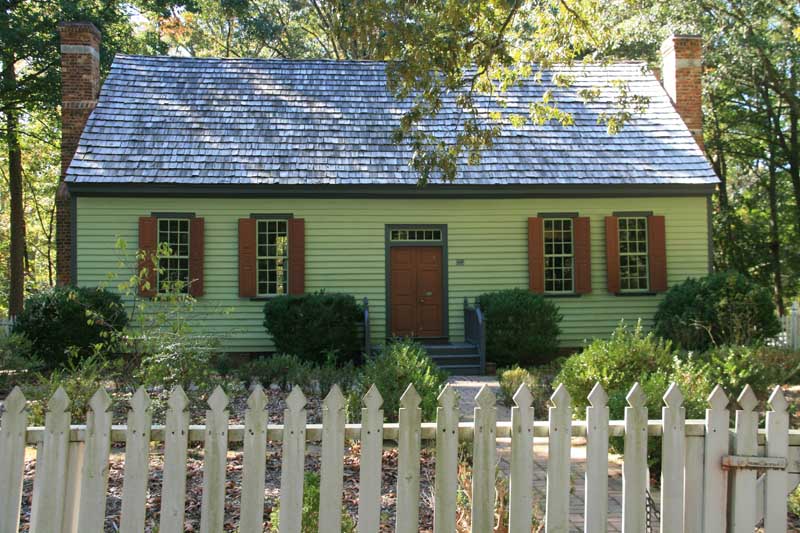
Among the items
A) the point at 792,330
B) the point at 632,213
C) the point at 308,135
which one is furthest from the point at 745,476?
the point at 792,330

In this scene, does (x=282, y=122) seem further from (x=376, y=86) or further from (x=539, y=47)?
(x=539, y=47)

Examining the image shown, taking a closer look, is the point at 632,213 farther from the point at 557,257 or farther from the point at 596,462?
the point at 596,462

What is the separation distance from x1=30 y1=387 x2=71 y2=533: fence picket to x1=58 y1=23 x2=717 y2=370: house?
11.1 metres

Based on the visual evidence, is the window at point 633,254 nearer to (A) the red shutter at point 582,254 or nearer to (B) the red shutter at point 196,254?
(A) the red shutter at point 582,254

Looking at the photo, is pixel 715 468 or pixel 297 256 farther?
pixel 297 256

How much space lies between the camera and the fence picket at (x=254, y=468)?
3.32m

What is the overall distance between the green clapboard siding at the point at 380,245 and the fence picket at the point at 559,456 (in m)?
11.7

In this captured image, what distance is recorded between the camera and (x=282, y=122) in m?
15.9

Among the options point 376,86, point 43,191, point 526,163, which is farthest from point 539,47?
point 43,191

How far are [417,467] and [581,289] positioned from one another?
41.0 ft

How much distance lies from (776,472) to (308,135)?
13372 millimetres

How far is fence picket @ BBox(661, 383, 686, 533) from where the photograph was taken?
3.45 m

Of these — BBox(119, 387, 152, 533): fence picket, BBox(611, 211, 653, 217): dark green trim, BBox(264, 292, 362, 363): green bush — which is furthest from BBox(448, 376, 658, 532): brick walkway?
BBox(611, 211, 653, 217): dark green trim

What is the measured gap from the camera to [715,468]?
11.3ft
